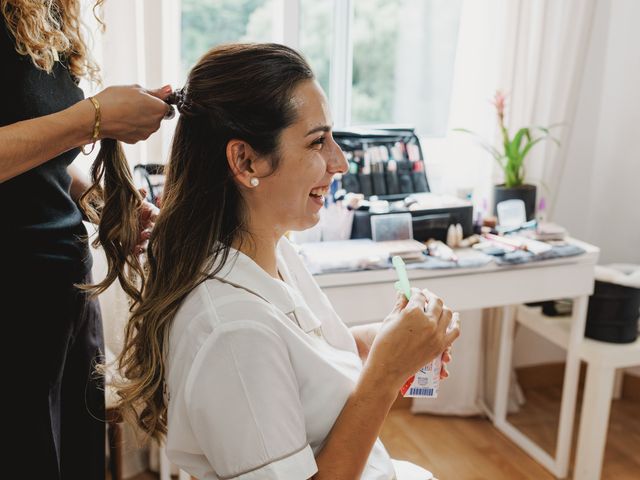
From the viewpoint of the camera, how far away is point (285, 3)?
2.12 metres

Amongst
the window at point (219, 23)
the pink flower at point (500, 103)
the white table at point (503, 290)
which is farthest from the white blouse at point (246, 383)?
the window at point (219, 23)

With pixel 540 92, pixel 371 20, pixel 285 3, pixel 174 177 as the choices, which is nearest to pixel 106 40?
pixel 285 3

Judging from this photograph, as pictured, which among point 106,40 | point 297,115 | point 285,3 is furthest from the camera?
point 285,3

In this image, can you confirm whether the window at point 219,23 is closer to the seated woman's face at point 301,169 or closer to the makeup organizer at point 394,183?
the makeup organizer at point 394,183

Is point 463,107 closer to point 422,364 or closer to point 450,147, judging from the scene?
point 450,147

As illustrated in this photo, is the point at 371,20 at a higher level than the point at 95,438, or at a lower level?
higher

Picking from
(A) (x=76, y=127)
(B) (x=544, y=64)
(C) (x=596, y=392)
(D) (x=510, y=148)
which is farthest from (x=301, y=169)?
(B) (x=544, y=64)

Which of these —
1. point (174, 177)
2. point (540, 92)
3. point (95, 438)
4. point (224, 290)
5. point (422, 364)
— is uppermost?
point (540, 92)

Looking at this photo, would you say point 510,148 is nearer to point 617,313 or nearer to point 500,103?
point 500,103

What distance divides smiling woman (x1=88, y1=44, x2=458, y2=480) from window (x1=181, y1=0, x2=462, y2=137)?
4.46 ft

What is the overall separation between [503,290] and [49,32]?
1.37 m

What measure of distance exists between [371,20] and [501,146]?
0.67 m

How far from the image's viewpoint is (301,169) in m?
1.07

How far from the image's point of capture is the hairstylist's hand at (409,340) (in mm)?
1027
